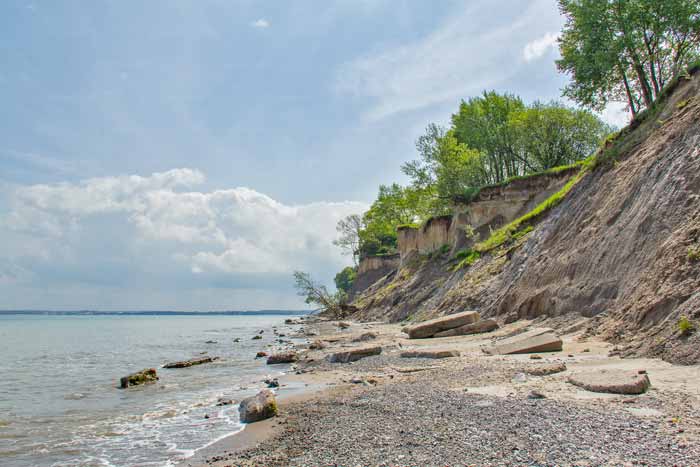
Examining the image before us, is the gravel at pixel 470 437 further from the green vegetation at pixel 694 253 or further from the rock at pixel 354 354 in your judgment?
the rock at pixel 354 354

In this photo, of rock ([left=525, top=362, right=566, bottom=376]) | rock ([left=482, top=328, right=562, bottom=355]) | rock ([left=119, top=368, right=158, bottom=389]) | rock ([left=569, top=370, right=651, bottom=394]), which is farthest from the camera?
rock ([left=119, top=368, right=158, bottom=389])

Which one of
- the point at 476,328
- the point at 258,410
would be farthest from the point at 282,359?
the point at 258,410

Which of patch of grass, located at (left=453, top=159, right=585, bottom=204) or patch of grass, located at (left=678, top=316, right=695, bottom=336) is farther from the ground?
patch of grass, located at (left=453, top=159, right=585, bottom=204)

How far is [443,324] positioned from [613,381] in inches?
554

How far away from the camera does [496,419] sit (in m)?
7.02

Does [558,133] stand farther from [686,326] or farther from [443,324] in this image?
[686,326]

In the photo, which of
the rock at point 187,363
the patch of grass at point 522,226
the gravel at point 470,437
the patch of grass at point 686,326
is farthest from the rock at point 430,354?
the patch of grass at point 522,226

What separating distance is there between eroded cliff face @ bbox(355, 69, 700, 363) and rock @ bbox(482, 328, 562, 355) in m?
1.45

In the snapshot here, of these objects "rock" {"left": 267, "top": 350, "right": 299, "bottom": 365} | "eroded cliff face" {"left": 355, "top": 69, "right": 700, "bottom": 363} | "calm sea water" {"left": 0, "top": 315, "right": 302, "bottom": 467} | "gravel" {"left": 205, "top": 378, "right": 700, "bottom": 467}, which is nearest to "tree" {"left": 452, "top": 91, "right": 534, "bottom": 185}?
"eroded cliff face" {"left": 355, "top": 69, "right": 700, "bottom": 363}

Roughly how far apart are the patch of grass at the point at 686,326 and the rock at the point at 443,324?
11.5m

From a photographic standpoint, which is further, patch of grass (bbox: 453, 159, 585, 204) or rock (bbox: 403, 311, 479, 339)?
patch of grass (bbox: 453, 159, 585, 204)

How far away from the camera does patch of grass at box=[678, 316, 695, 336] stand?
32.5 feet

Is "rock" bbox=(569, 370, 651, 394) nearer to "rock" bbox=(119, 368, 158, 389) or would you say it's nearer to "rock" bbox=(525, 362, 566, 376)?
"rock" bbox=(525, 362, 566, 376)

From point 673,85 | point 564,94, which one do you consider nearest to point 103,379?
point 673,85
